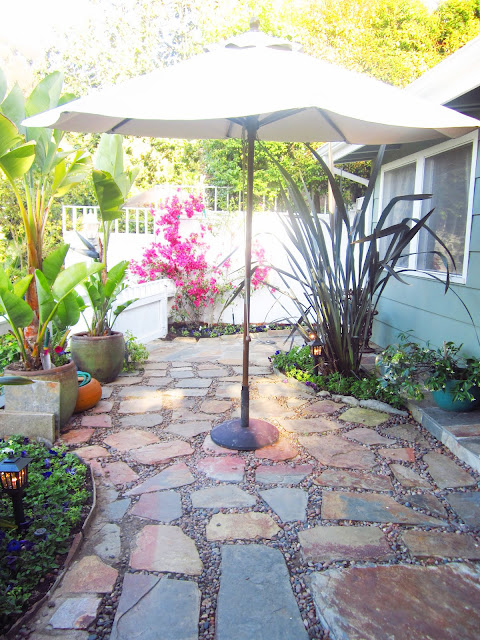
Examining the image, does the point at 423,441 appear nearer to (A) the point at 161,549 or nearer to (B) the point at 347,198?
(A) the point at 161,549

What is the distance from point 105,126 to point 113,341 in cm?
204

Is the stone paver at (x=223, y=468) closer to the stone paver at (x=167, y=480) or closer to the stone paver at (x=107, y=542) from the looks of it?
the stone paver at (x=167, y=480)

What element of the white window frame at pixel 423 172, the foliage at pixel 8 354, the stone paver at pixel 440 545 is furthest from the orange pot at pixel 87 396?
the white window frame at pixel 423 172

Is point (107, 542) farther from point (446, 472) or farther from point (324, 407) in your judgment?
point (324, 407)

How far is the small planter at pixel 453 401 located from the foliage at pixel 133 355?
294 centimetres

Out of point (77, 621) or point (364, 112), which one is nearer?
point (77, 621)

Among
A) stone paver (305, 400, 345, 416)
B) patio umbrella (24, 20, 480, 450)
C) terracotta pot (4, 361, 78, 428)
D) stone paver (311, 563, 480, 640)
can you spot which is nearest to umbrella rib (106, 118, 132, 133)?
patio umbrella (24, 20, 480, 450)

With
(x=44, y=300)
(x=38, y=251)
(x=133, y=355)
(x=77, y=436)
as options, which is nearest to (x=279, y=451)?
(x=77, y=436)

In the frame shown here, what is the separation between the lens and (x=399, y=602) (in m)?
1.61

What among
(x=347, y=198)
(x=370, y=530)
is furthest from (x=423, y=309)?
(x=347, y=198)

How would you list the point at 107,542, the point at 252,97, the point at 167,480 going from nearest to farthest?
1. the point at 252,97
2. the point at 107,542
3. the point at 167,480

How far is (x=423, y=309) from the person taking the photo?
4355mm

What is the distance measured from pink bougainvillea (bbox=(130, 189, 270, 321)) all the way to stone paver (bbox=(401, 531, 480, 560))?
4.90 meters

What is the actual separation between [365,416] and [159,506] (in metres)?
1.80
